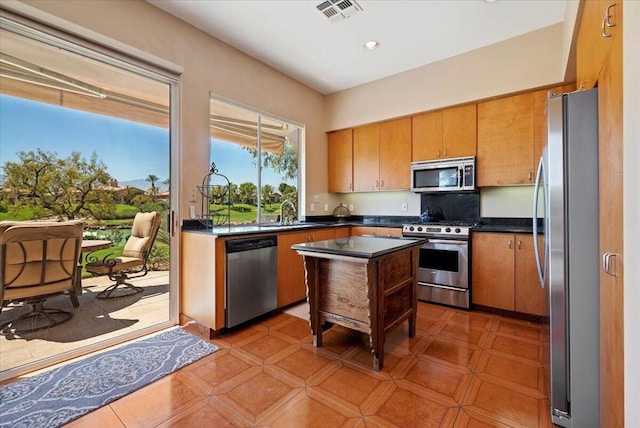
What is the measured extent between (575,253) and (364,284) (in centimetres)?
120

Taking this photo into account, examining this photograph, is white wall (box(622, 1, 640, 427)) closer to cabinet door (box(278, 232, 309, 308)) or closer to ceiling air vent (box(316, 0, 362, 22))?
ceiling air vent (box(316, 0, 362, 22))

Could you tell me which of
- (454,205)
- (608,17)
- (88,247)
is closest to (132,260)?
(88,247)

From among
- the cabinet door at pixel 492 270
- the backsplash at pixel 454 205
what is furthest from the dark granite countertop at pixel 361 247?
the backsplash at pixel 454 205

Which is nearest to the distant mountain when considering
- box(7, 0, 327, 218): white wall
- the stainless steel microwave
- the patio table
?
box(7, 0, 327, 218): white wall

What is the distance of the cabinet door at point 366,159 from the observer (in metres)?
4.30

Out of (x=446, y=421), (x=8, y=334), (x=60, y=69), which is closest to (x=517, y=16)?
(x=446, y=421)

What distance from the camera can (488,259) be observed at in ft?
10.4

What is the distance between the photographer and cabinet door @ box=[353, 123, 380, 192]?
169 inches

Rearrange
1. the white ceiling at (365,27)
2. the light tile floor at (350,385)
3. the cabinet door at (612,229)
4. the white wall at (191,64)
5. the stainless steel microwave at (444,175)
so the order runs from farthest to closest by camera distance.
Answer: the stainless steel microwave at (444,175) < the white ceiling at (365,27) < the white wall at (191,64) < the light tile floor at (350,385) < the cabinet door at (612,229)

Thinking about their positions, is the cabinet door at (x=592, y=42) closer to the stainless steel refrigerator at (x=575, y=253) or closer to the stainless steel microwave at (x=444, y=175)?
the stainless steel refrigerator at (x=575, y=253)

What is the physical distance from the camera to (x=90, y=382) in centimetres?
193

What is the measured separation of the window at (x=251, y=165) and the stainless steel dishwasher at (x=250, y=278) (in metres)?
0.63

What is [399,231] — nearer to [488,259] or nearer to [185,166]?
[488,259]

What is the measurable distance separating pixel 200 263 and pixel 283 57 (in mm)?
2615
